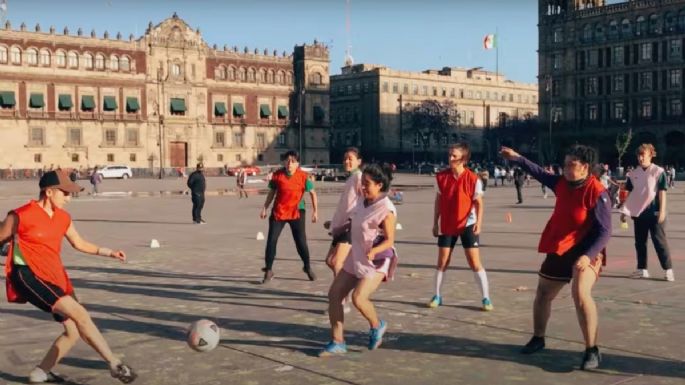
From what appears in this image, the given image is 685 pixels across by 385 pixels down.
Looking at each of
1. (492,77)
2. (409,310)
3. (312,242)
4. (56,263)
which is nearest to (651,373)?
(409,310)

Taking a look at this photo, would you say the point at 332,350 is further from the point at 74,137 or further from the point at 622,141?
the point at 622,141

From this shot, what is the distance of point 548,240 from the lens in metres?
6.07

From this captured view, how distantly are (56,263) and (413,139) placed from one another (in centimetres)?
9733

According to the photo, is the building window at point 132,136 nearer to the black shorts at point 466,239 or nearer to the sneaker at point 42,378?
the black shorts at point 466,239

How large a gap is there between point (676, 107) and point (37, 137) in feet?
199

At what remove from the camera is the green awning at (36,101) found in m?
69.1

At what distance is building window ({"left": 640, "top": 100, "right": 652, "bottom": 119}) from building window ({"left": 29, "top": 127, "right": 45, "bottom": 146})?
2284 inches

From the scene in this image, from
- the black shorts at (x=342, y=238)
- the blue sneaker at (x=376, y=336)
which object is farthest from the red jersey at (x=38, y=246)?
the black shorts at (x=342, y=238)

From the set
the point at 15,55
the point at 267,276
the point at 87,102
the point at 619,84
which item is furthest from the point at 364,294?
the point at 619,84

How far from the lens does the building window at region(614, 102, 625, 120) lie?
79.1 metres

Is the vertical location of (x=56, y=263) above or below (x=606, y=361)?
above

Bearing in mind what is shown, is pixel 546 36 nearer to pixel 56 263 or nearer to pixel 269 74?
pixel 269 74

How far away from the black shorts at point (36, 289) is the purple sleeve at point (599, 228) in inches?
152

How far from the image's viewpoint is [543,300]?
243 inches
